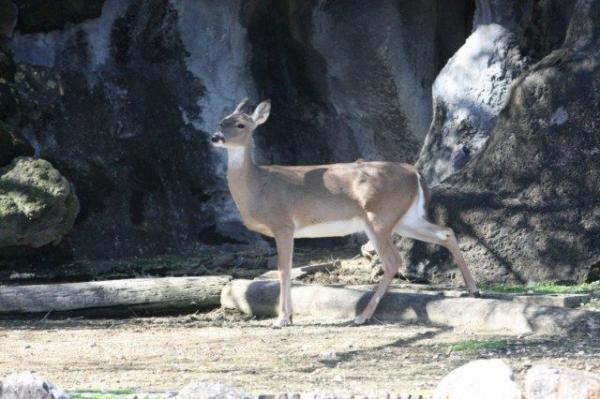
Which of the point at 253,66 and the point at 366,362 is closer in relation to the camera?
the point at 366,362

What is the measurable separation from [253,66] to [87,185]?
2946mm

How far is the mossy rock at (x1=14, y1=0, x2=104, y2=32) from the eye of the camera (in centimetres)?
1598

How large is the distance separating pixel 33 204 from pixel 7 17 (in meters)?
3.76

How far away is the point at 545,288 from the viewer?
11625 millimetres

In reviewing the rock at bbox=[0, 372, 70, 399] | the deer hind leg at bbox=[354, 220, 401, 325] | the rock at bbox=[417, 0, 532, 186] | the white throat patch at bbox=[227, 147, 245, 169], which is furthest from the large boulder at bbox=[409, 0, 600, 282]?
the rock at bbox=[0, 372, 70, 399]

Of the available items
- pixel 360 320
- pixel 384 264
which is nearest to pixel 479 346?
pixel 360 320

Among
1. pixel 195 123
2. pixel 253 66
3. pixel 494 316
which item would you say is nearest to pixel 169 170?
pixel 195 123

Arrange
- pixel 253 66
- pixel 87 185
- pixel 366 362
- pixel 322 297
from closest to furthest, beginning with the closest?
1. pixel 366 362
2. pixel 322 297
3. pixel 87 185
4. pixel 253 66

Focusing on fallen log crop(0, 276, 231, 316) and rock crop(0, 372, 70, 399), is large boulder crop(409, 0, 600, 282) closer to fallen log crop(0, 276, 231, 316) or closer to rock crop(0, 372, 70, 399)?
fallen log crop(0, 276, 231, 316)

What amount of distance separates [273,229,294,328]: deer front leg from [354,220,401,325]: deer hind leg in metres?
0.61

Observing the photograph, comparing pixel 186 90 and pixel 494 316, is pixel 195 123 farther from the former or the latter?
pixel 494 316

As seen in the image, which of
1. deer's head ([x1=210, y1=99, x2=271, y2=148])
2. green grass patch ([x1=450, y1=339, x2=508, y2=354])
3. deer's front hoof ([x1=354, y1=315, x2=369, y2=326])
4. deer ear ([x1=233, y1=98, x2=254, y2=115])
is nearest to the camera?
green grass patch ([x1=450, y1=339, x2=508, y2=354])

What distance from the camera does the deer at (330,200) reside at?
11.0 metres

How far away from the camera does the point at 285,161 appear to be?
17.2 m
